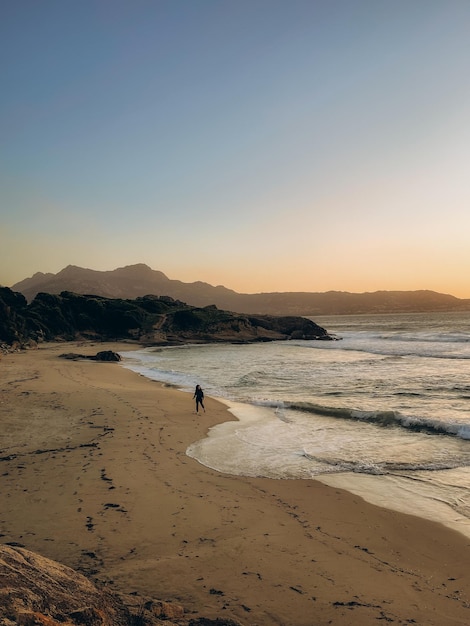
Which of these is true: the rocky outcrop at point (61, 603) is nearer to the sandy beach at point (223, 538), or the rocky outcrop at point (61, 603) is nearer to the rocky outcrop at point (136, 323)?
the sandy beach at point (223, 538)

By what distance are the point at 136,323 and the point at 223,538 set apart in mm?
65710

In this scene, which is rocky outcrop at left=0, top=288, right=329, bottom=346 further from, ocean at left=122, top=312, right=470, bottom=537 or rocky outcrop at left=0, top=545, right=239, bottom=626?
rocky outcrop at left=0, top=545, right=239, bottom=626

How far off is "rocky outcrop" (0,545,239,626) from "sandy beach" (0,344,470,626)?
580 mm

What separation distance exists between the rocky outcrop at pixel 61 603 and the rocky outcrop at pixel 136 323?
62864 mm

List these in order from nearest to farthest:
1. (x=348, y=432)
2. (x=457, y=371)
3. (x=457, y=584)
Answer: (x=457, y=584) → (x=348, y=432) → (x=457, y=371)

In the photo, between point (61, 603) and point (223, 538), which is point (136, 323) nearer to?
point (223, 538)

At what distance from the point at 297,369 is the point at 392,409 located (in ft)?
51.2

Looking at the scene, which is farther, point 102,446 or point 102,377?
point 102,377

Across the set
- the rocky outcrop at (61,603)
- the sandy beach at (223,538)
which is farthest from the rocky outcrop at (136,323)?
the rocky outcrop at (61,603)

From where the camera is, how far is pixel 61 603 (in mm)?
3758

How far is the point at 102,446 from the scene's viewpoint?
1210 centimetres

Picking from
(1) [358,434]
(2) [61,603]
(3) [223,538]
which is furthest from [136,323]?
(2) [61,603]

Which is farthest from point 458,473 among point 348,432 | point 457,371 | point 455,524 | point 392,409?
point 457,371

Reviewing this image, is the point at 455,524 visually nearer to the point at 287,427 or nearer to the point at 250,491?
the point at 250,491
